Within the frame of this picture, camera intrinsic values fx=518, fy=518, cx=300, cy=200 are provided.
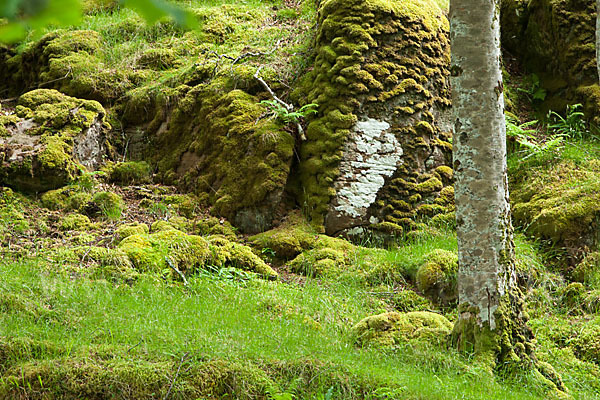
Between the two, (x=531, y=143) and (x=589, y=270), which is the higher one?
(x=531, y=143)

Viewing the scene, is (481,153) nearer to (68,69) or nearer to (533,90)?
(533,90)

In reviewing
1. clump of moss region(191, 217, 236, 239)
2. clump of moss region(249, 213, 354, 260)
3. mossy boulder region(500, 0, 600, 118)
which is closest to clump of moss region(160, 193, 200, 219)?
A: clump of moss region(191, 217, 236, 239)

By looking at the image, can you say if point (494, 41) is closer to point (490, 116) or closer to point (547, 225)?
point (490, 116)

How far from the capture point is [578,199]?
7.13 metres

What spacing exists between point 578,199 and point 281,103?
4.66 meters

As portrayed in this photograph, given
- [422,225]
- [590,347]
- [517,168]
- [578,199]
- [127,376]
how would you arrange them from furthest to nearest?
[517,168]
[422,225]
[578,199]
[590,347]
[127,376]

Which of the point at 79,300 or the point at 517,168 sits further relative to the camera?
the point at 517,168

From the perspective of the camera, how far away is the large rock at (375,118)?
7.90 metres

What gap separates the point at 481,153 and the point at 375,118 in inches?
150

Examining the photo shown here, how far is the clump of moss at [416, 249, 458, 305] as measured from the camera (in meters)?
6.42

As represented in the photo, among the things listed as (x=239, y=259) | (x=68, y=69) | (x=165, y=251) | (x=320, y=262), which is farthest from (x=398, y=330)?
(x=68, y=69)

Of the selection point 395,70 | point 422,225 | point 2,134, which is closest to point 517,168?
point 422,225

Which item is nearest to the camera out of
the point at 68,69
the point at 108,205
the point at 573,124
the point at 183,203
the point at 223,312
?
the point at 223,312

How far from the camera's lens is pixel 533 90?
10250mm
